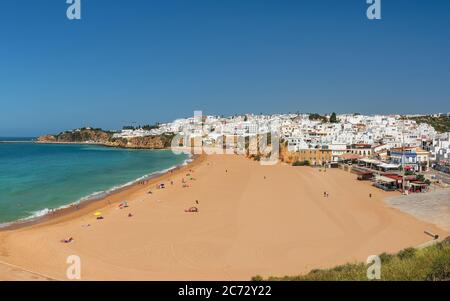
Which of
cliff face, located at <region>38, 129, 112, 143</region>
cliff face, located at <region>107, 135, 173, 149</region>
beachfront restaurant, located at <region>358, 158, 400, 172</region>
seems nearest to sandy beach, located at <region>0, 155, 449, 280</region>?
beachfront restaurant, located at <region>358, 158, 400, 172</region>

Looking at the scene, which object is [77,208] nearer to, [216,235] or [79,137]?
[216,235]

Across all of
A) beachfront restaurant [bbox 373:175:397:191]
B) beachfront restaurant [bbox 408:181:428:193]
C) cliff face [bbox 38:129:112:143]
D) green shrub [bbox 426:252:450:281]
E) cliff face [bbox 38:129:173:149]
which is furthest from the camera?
cliff face [bbox 38:129:112:143]

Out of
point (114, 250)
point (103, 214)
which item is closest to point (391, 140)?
point (103, 214)

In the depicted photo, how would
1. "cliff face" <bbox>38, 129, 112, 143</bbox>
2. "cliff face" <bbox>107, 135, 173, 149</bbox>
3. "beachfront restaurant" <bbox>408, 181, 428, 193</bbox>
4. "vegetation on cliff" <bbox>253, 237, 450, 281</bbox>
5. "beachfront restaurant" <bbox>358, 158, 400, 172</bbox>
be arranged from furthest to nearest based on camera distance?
1. "cliff face" <bbox>38, 129, 112, 143</bbox>
2. "cliff face" <bbox>107, 135, 173, 149</bbox>
3. "beachfront restaurant" <bbox>358, 158, 400, 172</bbox>
4. "beachfront restaurant" <bbox>408, 181, 428, 193</bbox>
5. "vegetation on cliff" <bbox>253, 237, 450, 281</bbox>

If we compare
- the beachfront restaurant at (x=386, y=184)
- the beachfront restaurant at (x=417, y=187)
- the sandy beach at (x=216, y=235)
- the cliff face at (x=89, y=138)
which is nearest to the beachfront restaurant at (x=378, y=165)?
the beachfront restaurant at (x=386, y=184)

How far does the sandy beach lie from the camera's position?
13062 mm

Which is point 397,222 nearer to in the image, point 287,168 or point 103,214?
point 103,214

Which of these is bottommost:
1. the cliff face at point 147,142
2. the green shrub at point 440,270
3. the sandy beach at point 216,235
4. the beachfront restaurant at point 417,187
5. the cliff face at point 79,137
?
the sandy beach at point 216,235

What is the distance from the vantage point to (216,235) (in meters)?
16.9

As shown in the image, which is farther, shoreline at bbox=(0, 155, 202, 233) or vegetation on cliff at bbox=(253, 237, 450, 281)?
shoreline at bbox=(0, 155, 202, 233)

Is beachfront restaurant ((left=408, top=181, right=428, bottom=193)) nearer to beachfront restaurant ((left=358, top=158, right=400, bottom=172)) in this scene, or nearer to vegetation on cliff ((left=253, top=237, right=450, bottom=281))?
beachfront restaurant ((left=358, top=158, right=400, bottom=172))

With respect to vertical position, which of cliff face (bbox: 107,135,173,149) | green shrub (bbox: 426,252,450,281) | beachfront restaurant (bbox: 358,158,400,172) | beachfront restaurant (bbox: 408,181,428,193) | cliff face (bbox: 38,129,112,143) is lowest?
beachfront restaurant (bbox: 408,181,428,193)

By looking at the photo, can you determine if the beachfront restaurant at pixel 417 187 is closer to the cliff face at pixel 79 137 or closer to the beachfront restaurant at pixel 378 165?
the beachfront restaurant at pixel 378 165

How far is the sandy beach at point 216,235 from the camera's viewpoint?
13.1 metres
